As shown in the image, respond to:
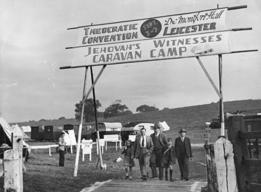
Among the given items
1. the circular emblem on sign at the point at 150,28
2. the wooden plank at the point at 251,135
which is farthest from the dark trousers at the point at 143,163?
the wooden plank at the point at 251,135

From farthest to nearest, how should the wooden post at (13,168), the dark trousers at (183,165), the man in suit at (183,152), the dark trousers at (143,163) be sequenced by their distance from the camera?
the man in suit at (183,152), the dark trousers at (183,165), the dark trousers at (143,163), the wooden post at (13,168)

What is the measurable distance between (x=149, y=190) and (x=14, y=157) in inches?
197

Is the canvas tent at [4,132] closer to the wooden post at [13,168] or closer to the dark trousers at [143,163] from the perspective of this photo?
the dark trousers at [143,163]

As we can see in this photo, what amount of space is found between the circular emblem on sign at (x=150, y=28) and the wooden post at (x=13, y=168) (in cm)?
794

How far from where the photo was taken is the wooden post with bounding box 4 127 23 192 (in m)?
7.23

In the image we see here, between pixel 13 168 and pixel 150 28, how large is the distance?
8.41 m

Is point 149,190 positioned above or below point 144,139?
below

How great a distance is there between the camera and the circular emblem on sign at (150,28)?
14.6 m

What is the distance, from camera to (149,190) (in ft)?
38.3

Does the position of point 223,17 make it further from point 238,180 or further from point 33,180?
point 238,180

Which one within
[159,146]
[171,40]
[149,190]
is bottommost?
[149,190]

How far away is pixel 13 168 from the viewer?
23.9 feet

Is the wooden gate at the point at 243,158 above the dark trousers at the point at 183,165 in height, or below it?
above

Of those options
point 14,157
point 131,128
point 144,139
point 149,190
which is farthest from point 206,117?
point 14,157
